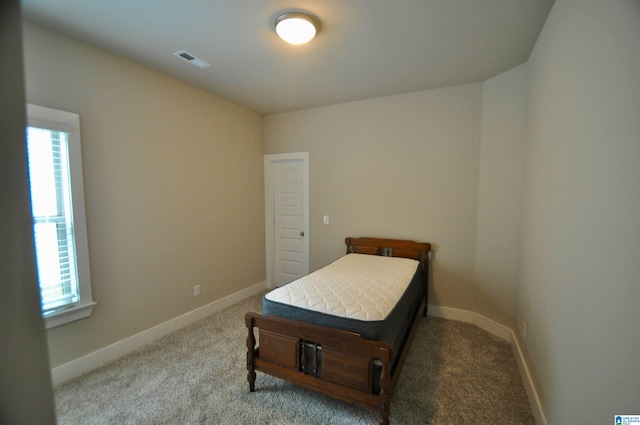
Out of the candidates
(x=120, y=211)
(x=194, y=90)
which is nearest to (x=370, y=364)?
(x=120, y=211)

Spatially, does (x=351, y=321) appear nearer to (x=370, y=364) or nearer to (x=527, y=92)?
(x=370, y=364)

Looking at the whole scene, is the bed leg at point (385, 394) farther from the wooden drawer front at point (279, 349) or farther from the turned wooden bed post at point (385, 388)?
the wooden drawer front at point (279, 349)

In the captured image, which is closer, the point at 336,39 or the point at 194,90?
the point at 336,39

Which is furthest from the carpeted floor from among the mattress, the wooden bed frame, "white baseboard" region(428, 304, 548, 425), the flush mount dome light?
the flush mount dome light

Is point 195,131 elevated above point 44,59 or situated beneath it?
situated beneath

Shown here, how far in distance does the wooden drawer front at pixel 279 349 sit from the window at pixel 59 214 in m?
1.51

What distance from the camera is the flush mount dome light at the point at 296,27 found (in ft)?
5.66

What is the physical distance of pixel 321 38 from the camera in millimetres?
2008

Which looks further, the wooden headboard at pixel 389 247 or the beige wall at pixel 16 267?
the wooden headboard at pixel 389 247

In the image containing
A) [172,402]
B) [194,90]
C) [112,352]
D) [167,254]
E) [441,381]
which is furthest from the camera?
[194,90]

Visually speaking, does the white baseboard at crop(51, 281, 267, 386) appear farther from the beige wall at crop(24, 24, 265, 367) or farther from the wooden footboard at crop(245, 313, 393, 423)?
the wooden footboard at crop(245, 313, 393, 423)

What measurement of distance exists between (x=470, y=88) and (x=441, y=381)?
9.46 feet

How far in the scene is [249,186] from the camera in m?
3.77

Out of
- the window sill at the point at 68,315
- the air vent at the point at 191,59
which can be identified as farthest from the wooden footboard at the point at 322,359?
the air vent at the point at 191,59
